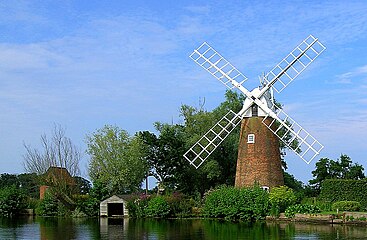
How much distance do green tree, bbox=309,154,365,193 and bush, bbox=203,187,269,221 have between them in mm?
13073

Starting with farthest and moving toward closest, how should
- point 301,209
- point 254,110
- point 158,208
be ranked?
1. point 158,208
2. point 254,110
3. point 301,209

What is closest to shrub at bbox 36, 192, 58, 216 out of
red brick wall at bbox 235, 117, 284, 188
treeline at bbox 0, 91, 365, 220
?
treeline at bbox 0, 91, 365, 220

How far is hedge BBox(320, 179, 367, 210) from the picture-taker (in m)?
31.8

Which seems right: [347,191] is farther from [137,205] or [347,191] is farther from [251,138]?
[137,205]

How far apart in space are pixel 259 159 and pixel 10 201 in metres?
23.0

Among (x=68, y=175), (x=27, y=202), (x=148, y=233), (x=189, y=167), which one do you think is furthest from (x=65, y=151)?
(x=148, y=233)

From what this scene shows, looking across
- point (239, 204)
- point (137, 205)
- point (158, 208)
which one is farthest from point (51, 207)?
point (239, 204)

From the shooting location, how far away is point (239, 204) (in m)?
32.5

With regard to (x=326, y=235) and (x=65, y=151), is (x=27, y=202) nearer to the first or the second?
(x=65, y=151)

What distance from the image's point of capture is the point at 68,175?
145 feet

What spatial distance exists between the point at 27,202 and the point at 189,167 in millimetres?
15235

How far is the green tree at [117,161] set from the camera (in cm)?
4326

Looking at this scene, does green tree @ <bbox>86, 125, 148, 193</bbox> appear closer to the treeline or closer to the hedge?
the treeline

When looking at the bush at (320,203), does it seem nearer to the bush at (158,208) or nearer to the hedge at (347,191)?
the hedge at (347,191)
